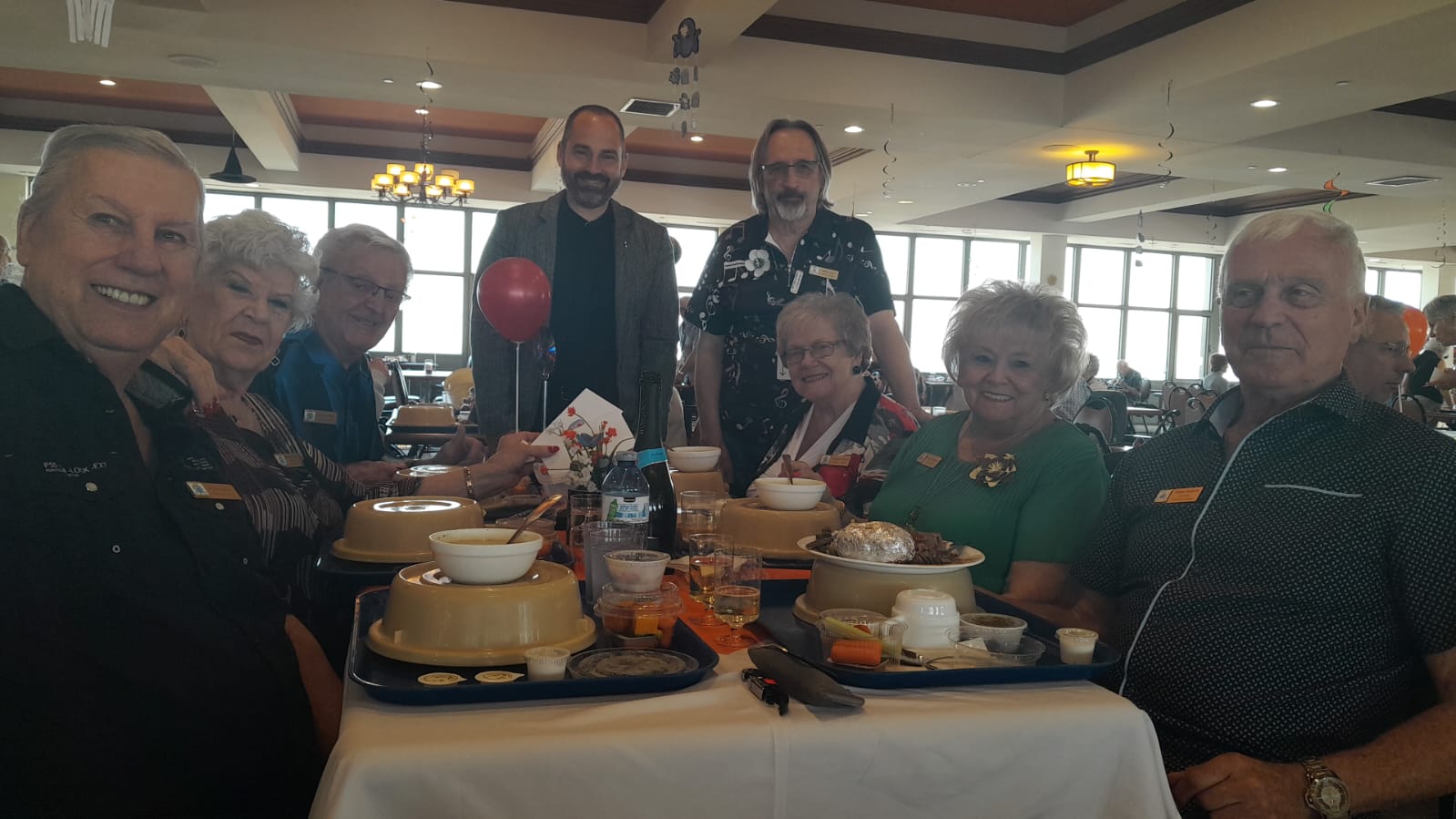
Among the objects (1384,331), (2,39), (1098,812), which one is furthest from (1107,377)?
(1098,812)

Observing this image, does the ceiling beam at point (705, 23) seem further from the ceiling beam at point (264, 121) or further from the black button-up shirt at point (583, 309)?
the ceiling beam at point (264, 121)

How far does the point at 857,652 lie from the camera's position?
121 centimetres

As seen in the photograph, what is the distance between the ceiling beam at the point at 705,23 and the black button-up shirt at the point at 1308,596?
4.72 meters

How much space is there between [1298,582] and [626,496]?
112 centimetres

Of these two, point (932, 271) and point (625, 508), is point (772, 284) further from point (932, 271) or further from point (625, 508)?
point (932, 271)

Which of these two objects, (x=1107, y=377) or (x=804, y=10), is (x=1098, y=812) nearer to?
(x=804, y=10)

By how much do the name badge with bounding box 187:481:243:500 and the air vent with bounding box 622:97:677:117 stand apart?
629cm

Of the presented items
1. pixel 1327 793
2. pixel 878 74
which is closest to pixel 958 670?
pixel 1327 793

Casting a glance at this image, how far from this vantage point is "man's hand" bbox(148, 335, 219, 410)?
1.60 meters

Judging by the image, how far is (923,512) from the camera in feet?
6.82

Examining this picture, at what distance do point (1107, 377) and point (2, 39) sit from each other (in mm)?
17792

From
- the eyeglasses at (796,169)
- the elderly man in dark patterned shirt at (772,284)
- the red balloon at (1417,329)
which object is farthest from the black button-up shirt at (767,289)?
the red balloon at (1417,329)

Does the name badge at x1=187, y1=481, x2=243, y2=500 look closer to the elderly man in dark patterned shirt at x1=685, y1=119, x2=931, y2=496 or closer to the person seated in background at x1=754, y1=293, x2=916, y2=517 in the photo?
the person seated in background at x1=754, y1=293, x2=916, y2=517

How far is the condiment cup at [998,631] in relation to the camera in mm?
1293
